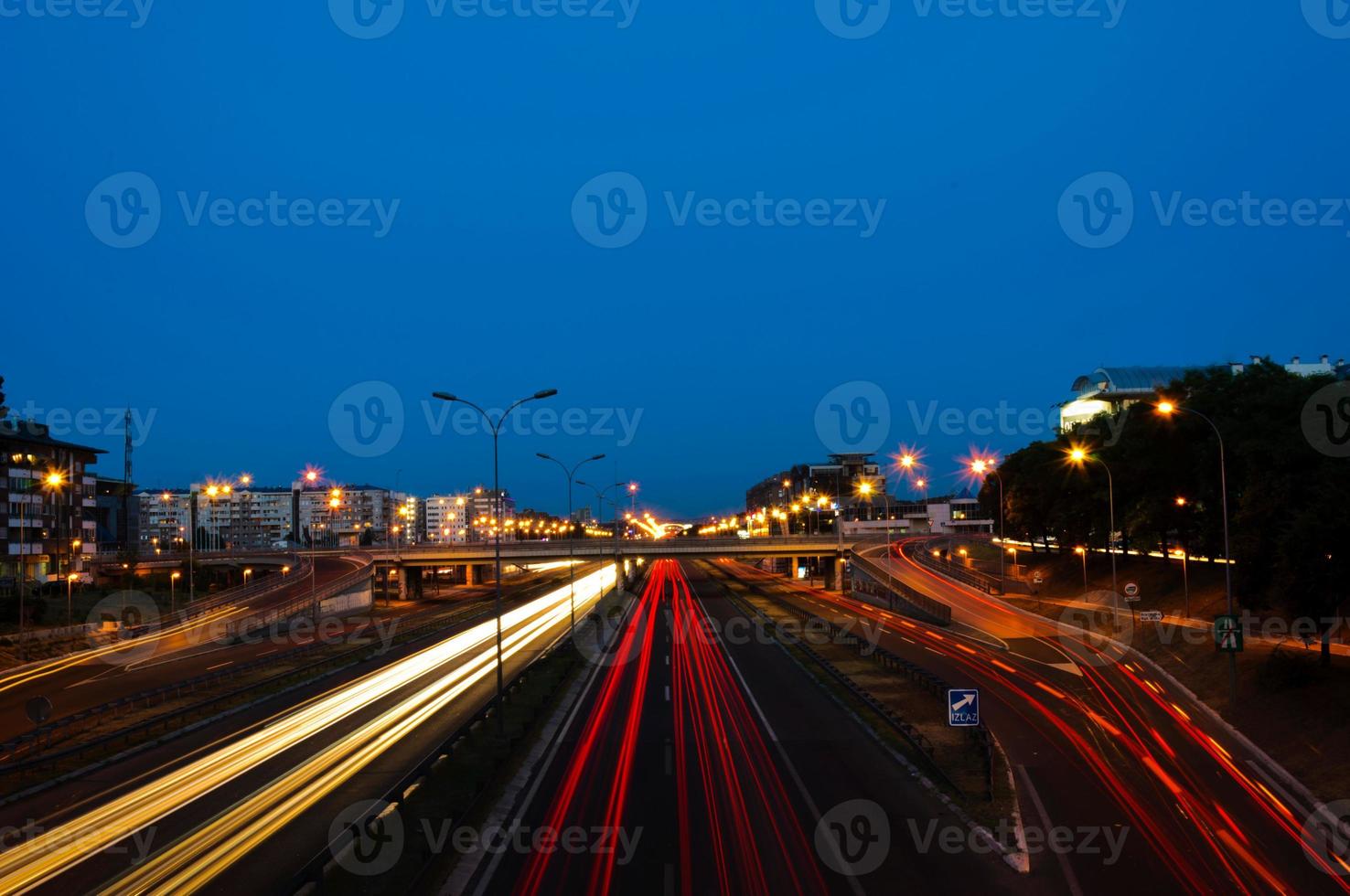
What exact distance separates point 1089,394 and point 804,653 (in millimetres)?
122861

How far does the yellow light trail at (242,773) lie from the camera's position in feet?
52.5

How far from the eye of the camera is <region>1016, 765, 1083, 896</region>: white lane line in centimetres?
1491

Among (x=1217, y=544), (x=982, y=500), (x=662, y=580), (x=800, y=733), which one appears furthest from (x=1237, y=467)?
(x=662, y=580)

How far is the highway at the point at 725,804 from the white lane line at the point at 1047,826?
59 cm

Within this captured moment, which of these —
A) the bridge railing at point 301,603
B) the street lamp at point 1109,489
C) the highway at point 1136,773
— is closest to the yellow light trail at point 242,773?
the highway at point 1136,773

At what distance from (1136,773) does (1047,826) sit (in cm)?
573

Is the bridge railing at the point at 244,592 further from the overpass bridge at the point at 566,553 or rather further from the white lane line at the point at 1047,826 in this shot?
the white lane line at the point at 1047,826

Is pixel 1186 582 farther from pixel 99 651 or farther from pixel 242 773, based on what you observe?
pixel 99 651

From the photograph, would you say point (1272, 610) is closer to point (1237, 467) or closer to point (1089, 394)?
point (1237, 467)

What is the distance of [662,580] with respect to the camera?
12988 centimetres

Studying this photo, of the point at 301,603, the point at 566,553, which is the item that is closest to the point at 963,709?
the point at 301,603

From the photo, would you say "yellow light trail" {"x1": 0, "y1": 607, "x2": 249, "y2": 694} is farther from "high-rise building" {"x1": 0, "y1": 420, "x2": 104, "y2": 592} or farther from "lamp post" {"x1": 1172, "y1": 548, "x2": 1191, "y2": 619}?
"lamp post" {"x1": 1172, "y1": 548, "x2": 1191, "y2": 619}

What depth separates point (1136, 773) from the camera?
22297 millimetres

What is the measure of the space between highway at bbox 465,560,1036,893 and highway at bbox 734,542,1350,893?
2.91m
